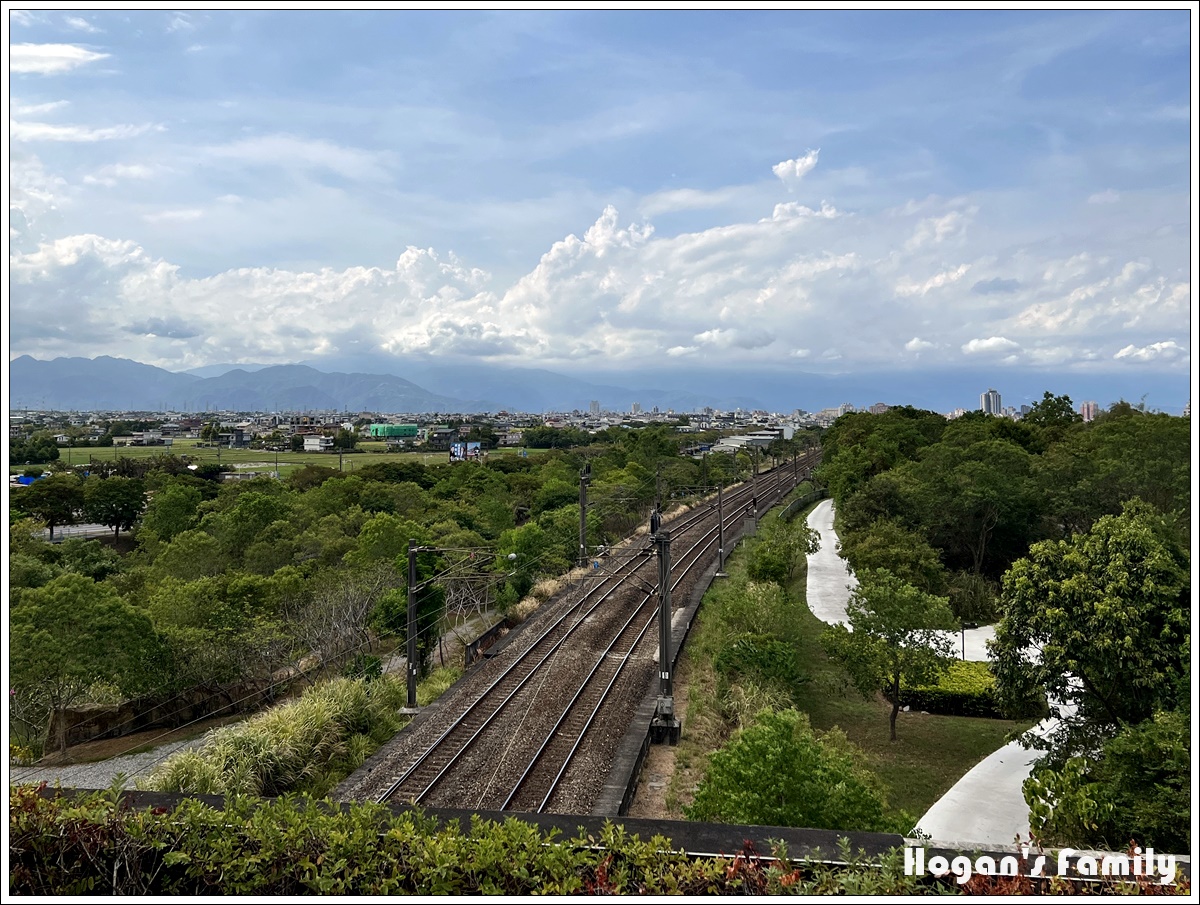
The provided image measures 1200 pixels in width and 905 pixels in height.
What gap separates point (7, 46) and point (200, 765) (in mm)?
9982

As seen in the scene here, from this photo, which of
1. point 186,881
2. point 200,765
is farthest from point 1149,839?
point 200,765

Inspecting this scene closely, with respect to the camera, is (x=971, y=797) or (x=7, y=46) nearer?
(x=7, y=46)

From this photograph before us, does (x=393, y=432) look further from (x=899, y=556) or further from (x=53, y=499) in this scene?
(x=899, y=556)

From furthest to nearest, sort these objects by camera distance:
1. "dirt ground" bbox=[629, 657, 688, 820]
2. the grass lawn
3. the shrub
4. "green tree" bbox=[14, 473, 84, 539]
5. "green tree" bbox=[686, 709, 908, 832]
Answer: "green tree" bbox=[14, 473, 84, 539]
the grass lawn
"dirt ground" bbox=[629, 657, 688, 820]
the shrub
"green tree" bbox=[686, 709, 908, 832]

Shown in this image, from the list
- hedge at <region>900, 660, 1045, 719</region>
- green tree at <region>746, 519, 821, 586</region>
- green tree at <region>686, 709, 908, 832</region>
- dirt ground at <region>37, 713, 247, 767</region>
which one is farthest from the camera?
green tree at <region>746, 519, 821, 586</region>

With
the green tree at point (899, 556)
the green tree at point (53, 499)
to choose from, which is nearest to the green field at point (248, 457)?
the green tree at point (53, 499)

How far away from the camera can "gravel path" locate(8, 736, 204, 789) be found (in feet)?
48.6

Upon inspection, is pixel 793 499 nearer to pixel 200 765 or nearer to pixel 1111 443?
pixel 1111 443

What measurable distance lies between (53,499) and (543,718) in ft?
159

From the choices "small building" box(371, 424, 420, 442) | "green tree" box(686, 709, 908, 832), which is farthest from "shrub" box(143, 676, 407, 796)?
"small building" box(371, 424, 420, 442)

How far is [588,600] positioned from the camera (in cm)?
2516

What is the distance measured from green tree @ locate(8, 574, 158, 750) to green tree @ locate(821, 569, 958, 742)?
54.4ft

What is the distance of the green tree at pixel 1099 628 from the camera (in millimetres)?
10289

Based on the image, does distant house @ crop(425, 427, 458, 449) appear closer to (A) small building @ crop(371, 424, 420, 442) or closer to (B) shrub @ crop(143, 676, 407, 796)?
(A) small building @ crop(371, 424, 420, 442)
